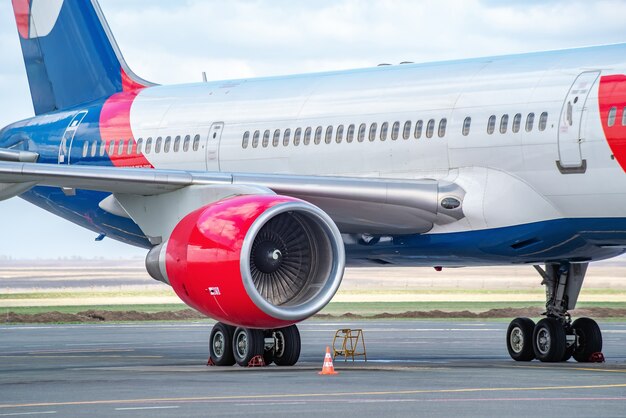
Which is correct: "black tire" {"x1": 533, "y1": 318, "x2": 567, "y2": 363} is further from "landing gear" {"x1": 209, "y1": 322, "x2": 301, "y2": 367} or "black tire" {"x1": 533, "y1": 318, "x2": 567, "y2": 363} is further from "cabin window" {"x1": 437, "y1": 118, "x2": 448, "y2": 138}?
"landing gear" {"x1": 209, "y1": 322, "x2": 301, "y2": 367}

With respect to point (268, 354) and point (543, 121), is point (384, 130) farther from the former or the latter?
point (268, 354)

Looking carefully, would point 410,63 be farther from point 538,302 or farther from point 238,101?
point 538,302

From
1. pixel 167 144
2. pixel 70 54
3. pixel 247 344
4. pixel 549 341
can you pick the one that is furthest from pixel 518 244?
pixel 70 54

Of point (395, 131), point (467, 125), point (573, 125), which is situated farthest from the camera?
point (395, 131)

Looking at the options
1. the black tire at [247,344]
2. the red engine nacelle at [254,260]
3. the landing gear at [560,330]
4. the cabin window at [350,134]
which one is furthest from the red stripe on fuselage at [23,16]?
the landing gear at [560,330]

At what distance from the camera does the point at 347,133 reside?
24.3 m

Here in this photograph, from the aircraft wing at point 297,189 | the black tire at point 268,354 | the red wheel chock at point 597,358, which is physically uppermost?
the aircraft wing at point 297,189

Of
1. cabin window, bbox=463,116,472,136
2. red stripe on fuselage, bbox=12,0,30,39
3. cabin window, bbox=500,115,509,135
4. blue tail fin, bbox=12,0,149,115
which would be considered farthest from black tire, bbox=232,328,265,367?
red stripe on fuselage, bbox=12,0,30,39

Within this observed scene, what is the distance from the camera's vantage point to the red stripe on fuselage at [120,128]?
92.4 feet

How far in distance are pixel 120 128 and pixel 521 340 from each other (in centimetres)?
898

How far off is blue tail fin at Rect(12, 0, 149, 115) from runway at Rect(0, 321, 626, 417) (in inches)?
209

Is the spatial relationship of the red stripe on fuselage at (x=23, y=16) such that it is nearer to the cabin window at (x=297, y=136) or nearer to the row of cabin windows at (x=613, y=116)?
the cabin window at (x=297, y=136)

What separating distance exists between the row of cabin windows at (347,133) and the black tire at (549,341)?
3.98m

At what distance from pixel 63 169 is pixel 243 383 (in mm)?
4634
